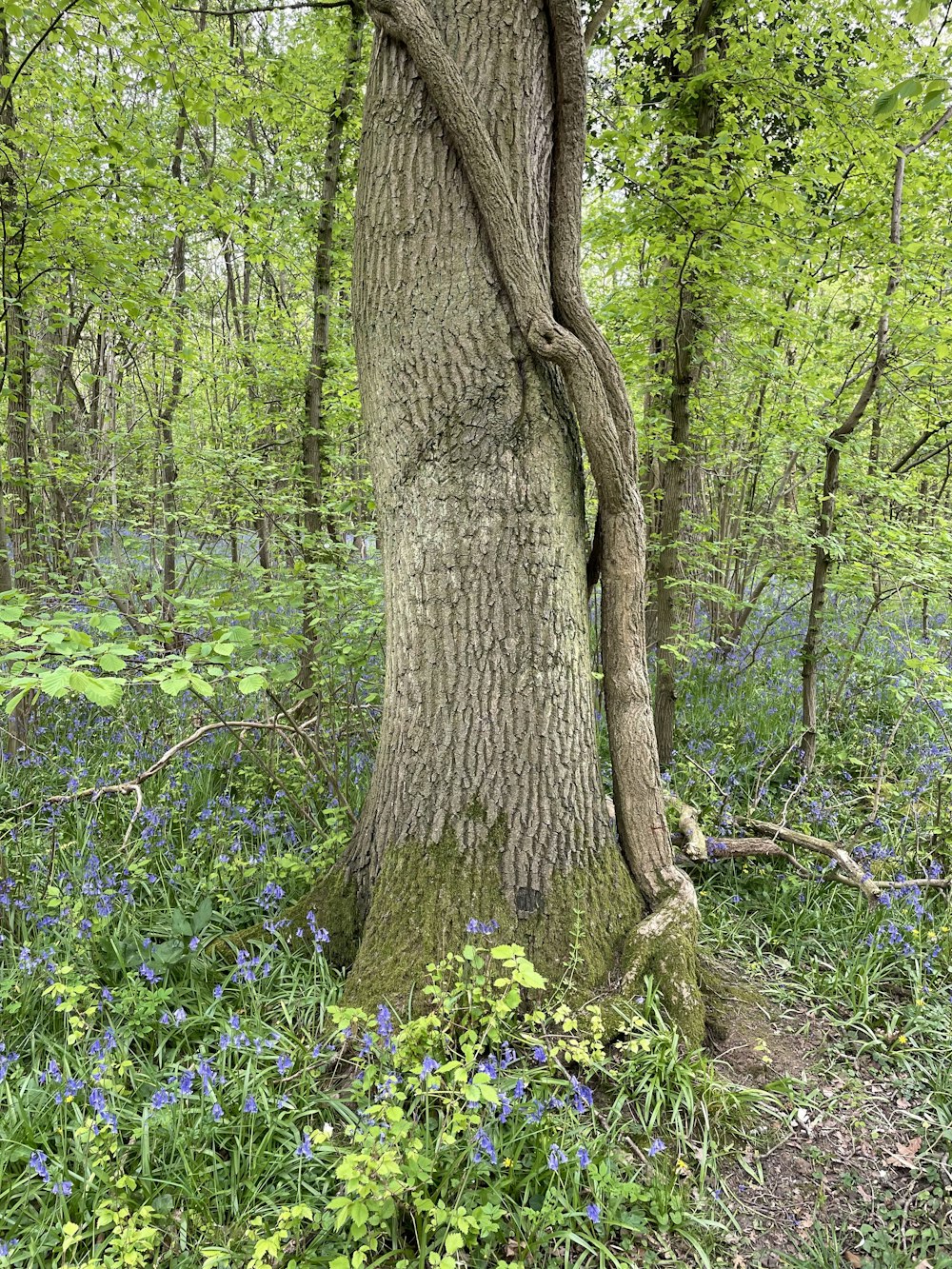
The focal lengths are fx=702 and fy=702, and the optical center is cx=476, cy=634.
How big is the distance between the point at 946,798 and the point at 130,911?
13.6 ft

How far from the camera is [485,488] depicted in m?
2.22

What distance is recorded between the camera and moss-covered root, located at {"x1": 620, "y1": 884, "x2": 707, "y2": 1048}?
7.45 feet

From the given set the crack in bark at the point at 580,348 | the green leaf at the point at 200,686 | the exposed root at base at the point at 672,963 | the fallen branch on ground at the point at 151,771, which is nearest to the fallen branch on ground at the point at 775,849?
the crack in bark at the point at 580,348

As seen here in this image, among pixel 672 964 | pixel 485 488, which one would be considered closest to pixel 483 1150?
pixel 672 964

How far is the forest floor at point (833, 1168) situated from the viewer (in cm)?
186

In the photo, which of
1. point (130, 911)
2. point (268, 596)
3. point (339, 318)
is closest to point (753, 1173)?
point (130, 911)

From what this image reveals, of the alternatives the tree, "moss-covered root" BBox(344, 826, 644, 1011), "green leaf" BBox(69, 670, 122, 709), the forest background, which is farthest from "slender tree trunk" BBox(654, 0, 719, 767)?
"green leaf" BBox(69, 670, 122, 709)

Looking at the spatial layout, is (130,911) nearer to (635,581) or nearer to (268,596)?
(268,596)

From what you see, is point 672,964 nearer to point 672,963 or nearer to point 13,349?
point 672,963

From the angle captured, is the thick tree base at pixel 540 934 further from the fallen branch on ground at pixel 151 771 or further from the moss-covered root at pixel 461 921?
the fallen branch on ground at pixel 151 771

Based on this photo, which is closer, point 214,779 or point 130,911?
point 130,911

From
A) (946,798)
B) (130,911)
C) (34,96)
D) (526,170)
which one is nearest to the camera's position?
(526,170)

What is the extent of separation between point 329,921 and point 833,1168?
1.74 metres

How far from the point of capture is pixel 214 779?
394 cm
